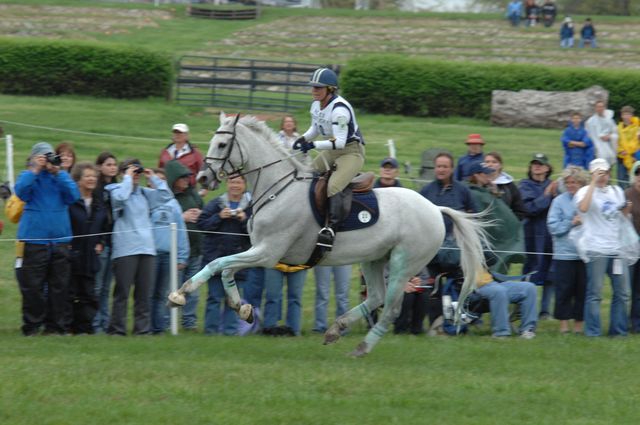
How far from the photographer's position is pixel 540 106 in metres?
28.7

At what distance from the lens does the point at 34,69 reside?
31.0 metres

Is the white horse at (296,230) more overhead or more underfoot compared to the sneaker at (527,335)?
more overhead

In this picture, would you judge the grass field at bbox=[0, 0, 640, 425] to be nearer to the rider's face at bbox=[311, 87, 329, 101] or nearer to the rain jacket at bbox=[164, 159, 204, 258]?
the rain jacket at bbox=[164, 159, 204, 258]

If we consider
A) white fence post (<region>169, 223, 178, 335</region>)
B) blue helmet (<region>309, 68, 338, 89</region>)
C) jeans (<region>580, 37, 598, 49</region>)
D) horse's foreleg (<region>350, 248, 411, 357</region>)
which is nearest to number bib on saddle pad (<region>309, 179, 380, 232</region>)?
horse's foreleg (<region>350, 248, 411, 357</region>)

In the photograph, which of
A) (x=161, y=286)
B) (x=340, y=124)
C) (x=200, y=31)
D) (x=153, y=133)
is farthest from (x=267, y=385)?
(x=200, y=31)

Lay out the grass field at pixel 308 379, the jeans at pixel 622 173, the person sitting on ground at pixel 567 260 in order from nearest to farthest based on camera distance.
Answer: the grass field at pixel 308 379
the person sitting on ground at pixel 567 260
the jeans at pixel 622 173

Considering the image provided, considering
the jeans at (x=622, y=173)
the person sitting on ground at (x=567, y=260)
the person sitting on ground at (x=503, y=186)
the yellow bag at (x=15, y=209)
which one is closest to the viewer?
the yellow bag at (x=15, y=209)

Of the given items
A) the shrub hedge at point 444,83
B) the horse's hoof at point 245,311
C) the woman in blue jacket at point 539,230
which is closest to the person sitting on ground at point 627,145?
the woman in blue jacket at point 539,230

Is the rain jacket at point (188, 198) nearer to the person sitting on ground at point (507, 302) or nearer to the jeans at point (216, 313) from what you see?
the jeans at point (216, 313)

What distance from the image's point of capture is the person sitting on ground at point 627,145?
20969 millimetres

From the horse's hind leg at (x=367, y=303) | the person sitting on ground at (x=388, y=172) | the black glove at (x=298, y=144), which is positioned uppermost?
the black glove at (x=298, y=144)

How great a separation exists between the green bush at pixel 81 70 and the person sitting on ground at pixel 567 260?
1980 cm

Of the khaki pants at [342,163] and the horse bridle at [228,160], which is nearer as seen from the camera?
the horse bridle at [228,160]

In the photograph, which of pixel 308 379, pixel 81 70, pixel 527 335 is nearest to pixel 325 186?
pixel 308 379
